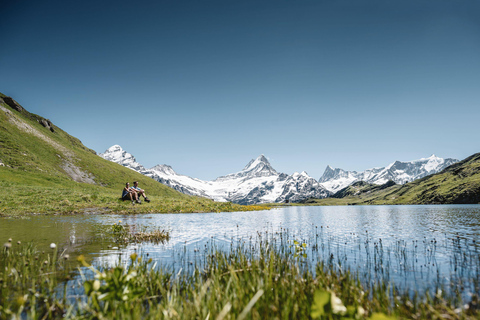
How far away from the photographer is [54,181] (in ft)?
186

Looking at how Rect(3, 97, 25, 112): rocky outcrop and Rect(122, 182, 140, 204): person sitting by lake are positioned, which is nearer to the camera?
Rect(122, 182, 140, 204): person sitting by lake

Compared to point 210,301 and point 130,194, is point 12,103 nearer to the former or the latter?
point 130,194

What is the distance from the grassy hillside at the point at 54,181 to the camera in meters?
32.9

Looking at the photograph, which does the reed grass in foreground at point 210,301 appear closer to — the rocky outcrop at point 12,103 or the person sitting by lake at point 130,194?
the person sitting by lake at point 130,194

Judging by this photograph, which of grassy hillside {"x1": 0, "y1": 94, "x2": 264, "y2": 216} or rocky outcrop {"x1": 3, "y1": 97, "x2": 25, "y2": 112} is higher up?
rocky outcrop {"x1": 3, "y1": 97, "x2": 25, "y2": 112}

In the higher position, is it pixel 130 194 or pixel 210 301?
pixel 210 301

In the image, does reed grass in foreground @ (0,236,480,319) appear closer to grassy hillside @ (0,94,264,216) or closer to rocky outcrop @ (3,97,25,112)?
grassy hillside @ (0,94,264,216)

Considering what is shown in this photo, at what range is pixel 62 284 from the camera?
743 centimetres

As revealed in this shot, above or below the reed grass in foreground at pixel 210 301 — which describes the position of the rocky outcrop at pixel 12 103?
above

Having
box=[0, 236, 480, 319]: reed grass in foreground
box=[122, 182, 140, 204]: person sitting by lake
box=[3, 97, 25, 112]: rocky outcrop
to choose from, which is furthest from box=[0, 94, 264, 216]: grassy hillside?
box=[0, 236, 480, 319]: reed grass in foreground

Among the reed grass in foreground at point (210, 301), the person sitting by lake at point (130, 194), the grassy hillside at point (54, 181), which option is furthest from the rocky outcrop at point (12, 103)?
the reed grass in foreground at point (210, 301)

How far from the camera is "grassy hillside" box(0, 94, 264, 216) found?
32.9m

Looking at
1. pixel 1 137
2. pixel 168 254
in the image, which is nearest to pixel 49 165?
pixel 1 137

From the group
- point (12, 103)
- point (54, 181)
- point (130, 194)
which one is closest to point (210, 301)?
point (130, 194)
